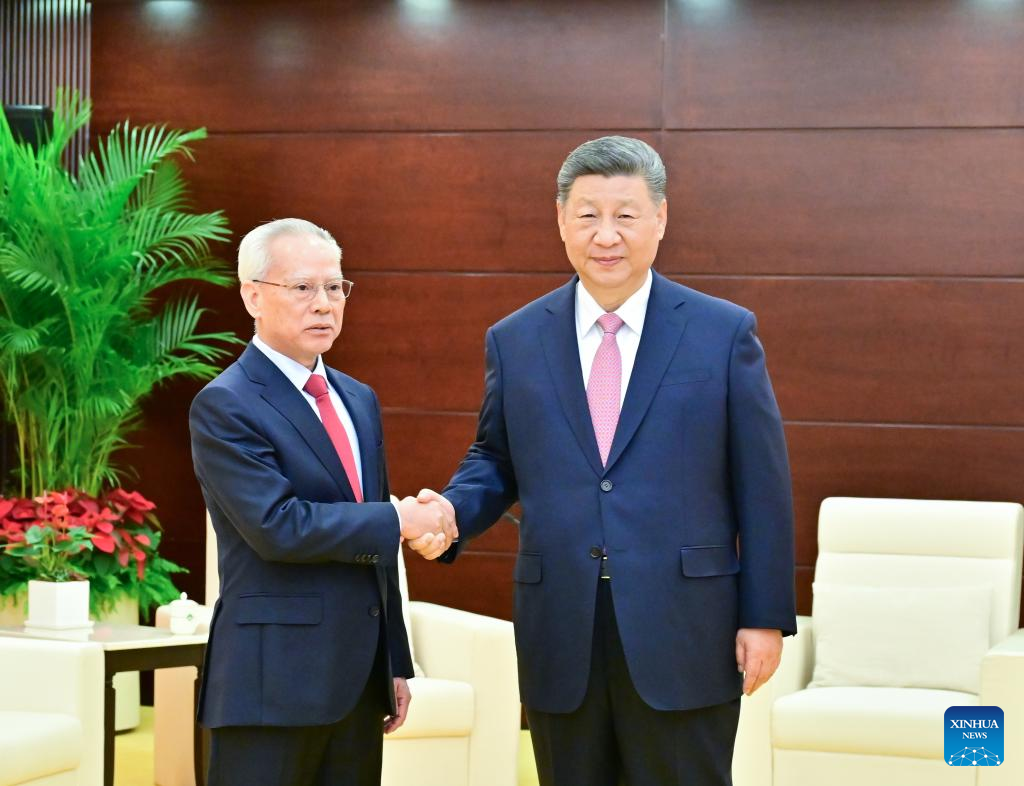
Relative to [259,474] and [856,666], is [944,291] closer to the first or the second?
[856,666]

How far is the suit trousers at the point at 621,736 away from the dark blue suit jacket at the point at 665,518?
0.03 meters

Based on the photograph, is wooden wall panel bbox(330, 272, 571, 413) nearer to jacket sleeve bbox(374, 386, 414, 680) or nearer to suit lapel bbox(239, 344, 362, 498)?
jacket sleeve bbox(374, 386, 414, 680)

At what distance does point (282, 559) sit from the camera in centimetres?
240

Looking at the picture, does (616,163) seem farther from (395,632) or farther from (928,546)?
(928,546)

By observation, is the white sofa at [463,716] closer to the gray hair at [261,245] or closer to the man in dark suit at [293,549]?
the man in dark suit at [293,549]

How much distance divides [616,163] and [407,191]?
9.95ft

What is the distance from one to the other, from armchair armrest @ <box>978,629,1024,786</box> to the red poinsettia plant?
8.72 ft

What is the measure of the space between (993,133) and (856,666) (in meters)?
1.96

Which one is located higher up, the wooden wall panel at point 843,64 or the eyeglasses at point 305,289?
the wooden wall panel at point 843,64

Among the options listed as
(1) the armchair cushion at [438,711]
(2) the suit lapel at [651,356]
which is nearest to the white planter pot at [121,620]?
(1) the armchair cushion at [438,711]

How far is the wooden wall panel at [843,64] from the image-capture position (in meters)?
5.04

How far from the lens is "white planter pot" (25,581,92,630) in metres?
4.27

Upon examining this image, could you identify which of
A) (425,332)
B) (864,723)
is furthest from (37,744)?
(425,332)

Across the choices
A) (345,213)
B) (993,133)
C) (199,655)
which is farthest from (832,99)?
A: (199,655)
